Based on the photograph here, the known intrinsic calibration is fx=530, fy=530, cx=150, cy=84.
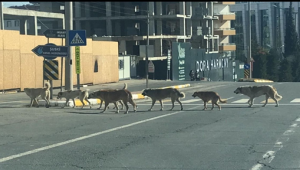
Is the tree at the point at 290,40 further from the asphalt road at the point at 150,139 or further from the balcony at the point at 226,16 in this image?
the asphalt road at the point at 150,139

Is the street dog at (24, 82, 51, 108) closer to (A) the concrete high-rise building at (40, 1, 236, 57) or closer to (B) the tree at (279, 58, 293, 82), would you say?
(A) the concrete high-rise building at (40, 1, 236, 57)

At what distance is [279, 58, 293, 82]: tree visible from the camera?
6862 centimetres

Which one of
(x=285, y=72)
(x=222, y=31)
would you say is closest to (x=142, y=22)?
(x=222, y=31)

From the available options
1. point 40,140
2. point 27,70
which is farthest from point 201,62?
point 40,140

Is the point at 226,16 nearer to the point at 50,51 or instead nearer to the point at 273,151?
the point at 50,51

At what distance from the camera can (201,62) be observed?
64.4 metres

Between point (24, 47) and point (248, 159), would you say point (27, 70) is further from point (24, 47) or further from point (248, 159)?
point (248, 159)

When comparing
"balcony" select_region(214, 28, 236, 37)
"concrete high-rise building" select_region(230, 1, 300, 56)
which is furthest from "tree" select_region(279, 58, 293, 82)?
"concrete high-rise building" select_region(230, 1, 300, 56)

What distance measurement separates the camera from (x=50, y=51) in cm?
2219

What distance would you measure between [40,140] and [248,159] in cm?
507

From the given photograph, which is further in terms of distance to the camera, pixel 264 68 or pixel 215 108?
pixel 264 68

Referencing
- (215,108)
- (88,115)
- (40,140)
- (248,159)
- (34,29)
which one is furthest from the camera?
(34,29)

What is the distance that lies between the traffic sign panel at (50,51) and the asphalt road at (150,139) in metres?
3.28

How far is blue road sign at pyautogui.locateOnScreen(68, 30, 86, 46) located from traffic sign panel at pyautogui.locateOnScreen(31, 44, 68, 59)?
61 cm
